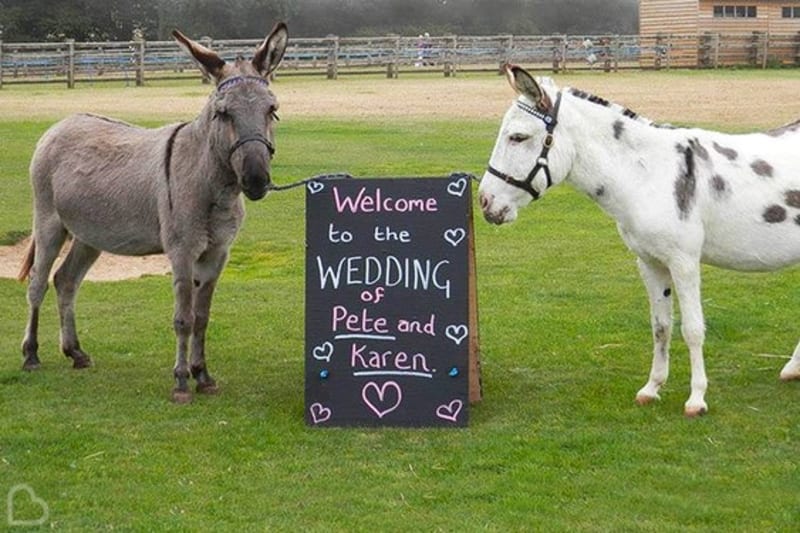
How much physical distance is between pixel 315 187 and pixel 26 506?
2.77 meters

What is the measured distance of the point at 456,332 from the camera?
7969 millimetres

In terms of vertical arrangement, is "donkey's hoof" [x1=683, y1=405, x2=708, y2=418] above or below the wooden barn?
below

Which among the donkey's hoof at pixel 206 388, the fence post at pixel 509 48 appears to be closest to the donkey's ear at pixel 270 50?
the donkey's hoof at pixel 206 388

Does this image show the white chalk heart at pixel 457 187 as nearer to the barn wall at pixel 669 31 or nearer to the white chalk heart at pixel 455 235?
the white chalk heart at pixel 455 235

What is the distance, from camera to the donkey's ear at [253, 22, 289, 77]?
8.36 m

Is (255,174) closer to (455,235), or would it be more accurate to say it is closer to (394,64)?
(455,235)

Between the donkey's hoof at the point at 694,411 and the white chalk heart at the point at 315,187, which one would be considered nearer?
the donkey's hoof at the point at 694,411

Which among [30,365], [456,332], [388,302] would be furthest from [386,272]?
[30,365]

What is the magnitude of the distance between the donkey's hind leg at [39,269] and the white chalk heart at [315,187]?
7.76ft

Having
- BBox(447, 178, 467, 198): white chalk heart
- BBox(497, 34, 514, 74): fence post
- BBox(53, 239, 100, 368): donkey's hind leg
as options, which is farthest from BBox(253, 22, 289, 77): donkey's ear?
BBox(497, 34, 514, 74): fence post

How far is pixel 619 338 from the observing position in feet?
34.4

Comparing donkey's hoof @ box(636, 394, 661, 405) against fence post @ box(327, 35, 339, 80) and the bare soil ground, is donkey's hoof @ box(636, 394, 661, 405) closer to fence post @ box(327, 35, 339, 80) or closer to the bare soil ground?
the bare soil ground

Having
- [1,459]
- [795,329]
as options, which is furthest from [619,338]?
[1,459]

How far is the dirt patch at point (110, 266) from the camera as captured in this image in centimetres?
1423
